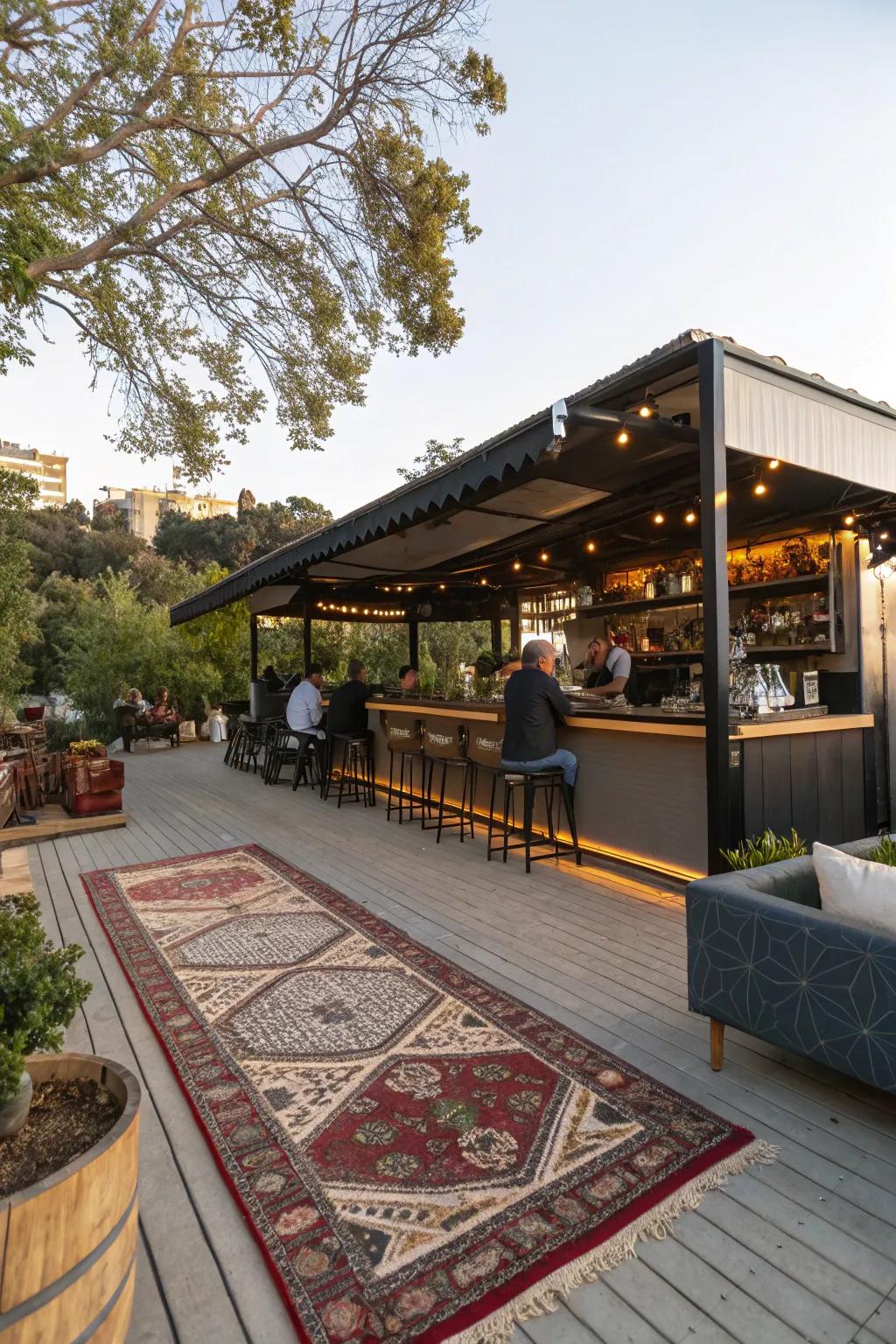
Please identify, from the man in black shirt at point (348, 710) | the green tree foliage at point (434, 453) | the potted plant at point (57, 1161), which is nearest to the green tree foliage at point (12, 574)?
the man in black shirt at point (348, 710)

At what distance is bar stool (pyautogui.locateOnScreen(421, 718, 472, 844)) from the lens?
6.12m

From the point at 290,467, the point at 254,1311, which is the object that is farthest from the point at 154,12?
the point at 290,467

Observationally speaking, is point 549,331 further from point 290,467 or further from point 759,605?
point 290,467

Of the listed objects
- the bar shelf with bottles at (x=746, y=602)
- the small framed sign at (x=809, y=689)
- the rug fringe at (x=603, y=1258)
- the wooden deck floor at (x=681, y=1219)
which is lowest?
the wooden deck floor at (x=681, y=1219)

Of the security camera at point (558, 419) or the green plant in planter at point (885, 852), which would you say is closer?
the green plant in planter at point (885, 852)

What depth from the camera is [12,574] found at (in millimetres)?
9438

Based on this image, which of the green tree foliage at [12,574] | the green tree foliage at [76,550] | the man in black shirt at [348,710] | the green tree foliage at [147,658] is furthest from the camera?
the green tree foliage at [76,550]

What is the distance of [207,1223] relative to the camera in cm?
182

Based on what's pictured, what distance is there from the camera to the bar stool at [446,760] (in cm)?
612

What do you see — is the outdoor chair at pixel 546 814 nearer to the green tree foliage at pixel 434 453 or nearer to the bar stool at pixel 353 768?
the bar stool at pixel 353 768

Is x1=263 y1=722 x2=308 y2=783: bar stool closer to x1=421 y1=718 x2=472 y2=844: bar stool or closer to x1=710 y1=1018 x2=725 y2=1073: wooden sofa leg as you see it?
x1=421 y1=718 x2=472 y2=844: bar stool

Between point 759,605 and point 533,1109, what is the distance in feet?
18.8

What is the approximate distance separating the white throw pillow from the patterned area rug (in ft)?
2.46

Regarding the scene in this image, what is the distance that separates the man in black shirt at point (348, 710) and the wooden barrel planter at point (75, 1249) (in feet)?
21.7
